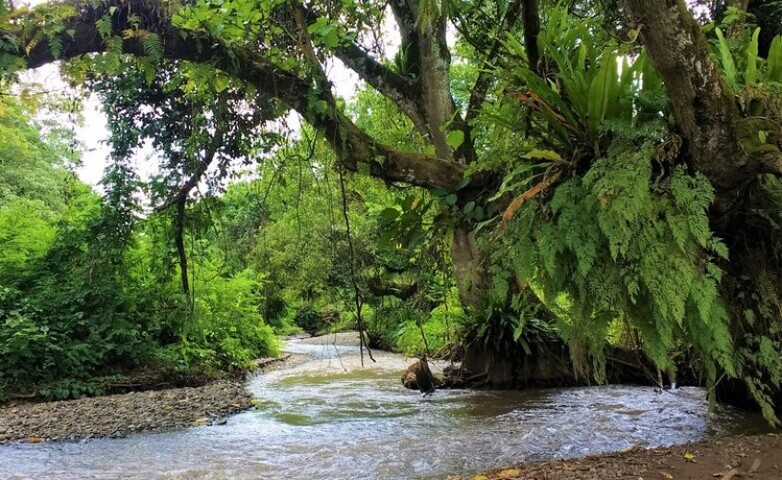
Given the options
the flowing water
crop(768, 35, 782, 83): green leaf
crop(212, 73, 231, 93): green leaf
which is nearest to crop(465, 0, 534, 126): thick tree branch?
crop(212, 73, 231, 93): green leaf

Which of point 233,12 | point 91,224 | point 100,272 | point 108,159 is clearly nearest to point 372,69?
point 233,12

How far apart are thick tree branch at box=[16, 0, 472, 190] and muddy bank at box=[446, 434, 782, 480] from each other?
2.32m

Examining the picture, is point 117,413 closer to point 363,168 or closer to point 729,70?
point 363,168

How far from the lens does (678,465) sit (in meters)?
3.55

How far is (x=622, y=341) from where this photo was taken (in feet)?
23.4

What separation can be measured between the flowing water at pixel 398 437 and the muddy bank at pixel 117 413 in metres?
0.32

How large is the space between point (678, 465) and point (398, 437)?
2938 millimetres

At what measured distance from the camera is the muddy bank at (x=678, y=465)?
335 centimetres

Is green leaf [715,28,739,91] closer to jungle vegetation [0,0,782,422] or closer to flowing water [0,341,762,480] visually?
jungle vegetation [0,0,782,422]

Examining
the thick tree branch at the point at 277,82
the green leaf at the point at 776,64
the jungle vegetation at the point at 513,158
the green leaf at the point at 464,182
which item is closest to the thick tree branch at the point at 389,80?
the jungle vegetation at the point at 513,158

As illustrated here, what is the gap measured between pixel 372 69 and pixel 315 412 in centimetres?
477

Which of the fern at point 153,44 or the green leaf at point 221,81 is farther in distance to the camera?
the green leaf at point 221,81

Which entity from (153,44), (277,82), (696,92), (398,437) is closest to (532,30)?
(696,92)

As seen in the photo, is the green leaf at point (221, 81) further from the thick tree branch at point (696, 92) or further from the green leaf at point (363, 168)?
the thick tree branch at point (696, 92)
